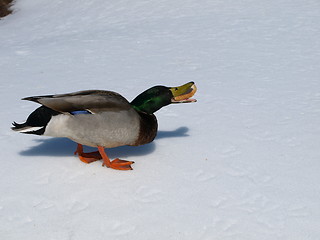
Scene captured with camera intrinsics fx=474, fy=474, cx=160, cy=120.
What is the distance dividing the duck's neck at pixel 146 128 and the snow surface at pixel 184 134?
0.27 m

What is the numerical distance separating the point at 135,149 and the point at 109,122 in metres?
0.72

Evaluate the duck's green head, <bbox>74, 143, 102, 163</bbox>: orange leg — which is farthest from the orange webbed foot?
the duck's green head

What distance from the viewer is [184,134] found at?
439 cm

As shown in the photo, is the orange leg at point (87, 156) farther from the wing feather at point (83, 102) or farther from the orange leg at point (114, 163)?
the wing feather at point (83, 102)

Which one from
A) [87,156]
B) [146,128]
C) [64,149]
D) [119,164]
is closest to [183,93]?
[146,128]

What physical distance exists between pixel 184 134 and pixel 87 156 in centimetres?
99

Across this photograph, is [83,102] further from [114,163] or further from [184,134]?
[184,134]

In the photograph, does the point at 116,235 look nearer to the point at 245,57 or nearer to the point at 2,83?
the point at 2,83

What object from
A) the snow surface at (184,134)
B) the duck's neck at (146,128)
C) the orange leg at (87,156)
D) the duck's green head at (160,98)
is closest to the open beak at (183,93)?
the duck's green head at (160,98)

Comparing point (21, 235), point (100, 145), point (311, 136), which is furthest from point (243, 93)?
point (21, 235)

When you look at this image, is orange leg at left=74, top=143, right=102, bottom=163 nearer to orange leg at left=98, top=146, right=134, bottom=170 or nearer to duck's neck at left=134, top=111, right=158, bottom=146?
orange leg at left=98, top=146, right=134, bottom=170

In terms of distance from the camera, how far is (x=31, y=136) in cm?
434

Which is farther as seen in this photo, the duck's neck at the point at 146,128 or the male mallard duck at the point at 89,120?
the duck's neck at the point at 146,128

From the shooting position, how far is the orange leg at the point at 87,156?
379 cm
